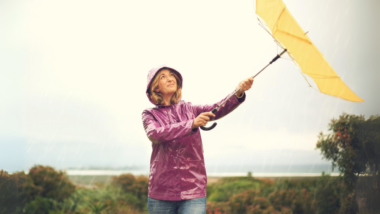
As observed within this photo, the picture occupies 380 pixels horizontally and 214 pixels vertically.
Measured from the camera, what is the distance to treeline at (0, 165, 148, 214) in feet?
15.8

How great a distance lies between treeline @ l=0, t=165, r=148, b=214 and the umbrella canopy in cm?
381

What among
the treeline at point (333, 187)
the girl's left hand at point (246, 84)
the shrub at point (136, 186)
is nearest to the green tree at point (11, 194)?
the shrub at point (136, 186)

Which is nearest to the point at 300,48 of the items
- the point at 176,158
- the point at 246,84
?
the point at 246,84

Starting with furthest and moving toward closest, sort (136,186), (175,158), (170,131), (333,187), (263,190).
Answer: (136,186) → (263,190) → (333,187) → (175,158) → (170,131)

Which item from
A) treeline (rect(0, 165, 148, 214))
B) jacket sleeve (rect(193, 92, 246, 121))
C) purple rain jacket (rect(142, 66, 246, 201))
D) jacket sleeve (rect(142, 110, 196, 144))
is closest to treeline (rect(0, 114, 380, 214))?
treeline (rect(0, 165, 148, 214))

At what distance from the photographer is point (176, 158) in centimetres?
207

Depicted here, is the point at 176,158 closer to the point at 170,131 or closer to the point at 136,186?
the point at 170,131

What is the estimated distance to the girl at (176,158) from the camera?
196 centimetres

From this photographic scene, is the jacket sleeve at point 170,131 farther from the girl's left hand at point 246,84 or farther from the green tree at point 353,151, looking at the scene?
the green tree at point 353,151

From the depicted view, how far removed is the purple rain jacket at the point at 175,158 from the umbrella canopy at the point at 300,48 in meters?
0.51

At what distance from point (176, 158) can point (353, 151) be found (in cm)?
321

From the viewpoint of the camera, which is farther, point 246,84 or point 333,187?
point 333,187

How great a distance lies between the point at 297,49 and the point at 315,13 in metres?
3.68

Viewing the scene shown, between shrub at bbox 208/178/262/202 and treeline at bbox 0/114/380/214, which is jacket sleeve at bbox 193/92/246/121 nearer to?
treeline at bbox 0/114/380/214
